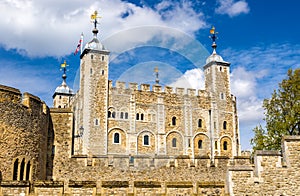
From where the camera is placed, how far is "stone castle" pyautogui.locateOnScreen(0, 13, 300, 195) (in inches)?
420

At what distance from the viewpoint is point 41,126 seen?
16469 millimetres

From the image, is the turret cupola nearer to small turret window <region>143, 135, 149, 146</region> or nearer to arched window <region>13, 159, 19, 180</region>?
small turret window <region>143, 135, 149, 146</region>

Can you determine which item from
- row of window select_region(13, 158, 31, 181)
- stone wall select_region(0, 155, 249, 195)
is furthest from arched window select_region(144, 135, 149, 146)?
row of window select_region(13, 158, 31, 181)

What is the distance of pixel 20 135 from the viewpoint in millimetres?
14820

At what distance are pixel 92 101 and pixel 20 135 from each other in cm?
2431

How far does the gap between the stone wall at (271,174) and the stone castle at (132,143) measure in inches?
1.1

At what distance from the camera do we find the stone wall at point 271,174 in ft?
35.1

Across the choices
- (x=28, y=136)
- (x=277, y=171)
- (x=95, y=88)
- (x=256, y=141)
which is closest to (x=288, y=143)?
(x=277, y=171)

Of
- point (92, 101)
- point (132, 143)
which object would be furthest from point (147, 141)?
point (92, 101)

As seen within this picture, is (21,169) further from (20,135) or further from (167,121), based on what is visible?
(167,121)

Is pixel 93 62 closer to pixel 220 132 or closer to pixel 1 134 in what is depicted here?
Result: pixel 220 132

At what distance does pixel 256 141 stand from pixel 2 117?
55.5 feet

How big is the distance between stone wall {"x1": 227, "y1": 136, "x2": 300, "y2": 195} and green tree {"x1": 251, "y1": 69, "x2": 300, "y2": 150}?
42.6 feet

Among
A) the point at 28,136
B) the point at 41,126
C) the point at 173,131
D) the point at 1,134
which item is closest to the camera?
the point at 1,134
